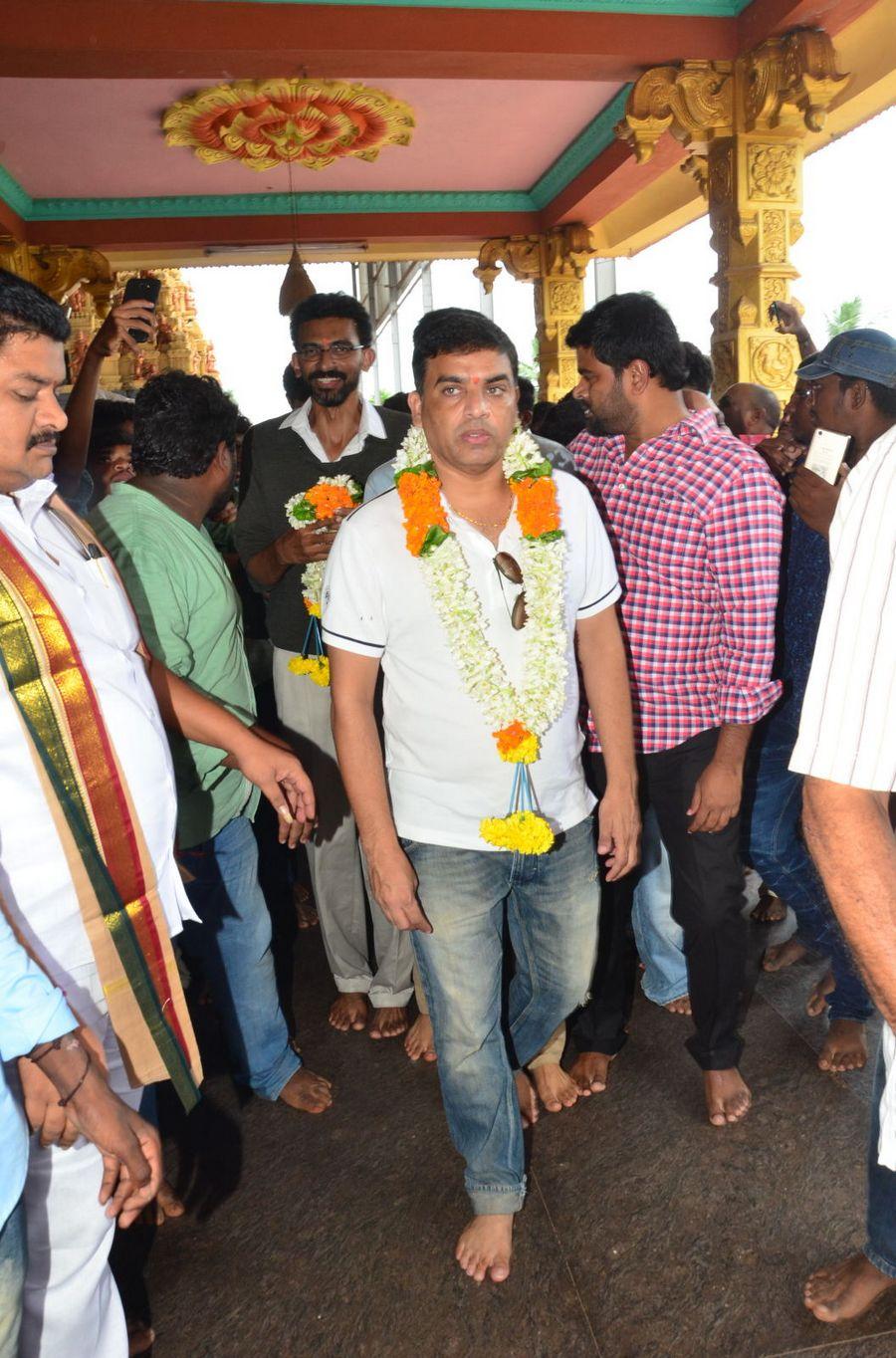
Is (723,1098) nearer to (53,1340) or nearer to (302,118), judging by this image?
(53,1340)

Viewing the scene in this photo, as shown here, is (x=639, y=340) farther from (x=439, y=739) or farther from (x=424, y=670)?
(x=439, y=739)

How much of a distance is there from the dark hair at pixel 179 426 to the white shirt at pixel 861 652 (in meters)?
1.78

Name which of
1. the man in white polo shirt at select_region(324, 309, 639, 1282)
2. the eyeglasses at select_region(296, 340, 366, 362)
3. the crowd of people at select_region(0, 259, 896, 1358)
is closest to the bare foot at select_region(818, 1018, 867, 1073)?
the crowd of people at select_region(0, 259, 896, 1358)

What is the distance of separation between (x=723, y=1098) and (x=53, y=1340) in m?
1.72

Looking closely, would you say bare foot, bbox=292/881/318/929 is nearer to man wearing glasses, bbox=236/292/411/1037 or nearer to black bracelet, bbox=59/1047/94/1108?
man wearing glasses, bbox=236/292/411/1037

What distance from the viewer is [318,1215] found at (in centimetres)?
238

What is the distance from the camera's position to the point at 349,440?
330 cm

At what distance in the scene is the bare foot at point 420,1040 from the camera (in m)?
3.03

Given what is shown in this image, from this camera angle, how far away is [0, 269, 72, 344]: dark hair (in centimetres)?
147

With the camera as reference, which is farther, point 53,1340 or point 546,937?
point 546,937

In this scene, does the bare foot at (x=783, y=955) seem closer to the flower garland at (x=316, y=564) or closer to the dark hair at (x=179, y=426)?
the flower garland at (x=316, y=564)

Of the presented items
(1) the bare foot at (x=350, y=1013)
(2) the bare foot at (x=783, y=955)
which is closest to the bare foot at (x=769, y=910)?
(2) the bare foot at (x=783, y=955)

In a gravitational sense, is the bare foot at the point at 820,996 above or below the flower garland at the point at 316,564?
below

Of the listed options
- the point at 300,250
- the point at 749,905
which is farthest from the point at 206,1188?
the point at 300,250
